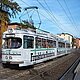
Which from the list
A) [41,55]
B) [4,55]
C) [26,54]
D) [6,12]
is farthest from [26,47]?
[6,12]

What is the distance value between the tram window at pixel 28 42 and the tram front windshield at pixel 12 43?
0.34 m

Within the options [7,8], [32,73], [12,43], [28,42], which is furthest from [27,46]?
[7,8]

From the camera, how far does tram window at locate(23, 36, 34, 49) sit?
19.5 meters

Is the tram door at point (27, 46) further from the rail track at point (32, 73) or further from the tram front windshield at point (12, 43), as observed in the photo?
the rail track at point (32, 73)

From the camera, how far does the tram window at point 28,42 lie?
1949cm

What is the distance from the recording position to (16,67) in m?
21.5

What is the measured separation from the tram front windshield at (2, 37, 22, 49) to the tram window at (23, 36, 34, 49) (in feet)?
1.12

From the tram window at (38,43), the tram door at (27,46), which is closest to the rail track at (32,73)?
the tram door at (27,46)

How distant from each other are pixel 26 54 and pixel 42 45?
15.0ft

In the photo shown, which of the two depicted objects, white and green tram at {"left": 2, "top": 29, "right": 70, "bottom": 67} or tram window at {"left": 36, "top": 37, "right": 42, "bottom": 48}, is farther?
tram window at {"left": 36, "top": 37, "right": 42, "bottom": 48}

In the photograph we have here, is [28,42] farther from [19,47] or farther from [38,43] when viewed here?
[38,43]

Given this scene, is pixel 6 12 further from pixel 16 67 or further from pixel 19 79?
A: pixel 19 79

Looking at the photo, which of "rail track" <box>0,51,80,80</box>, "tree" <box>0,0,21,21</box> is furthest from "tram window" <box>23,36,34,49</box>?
"tree" <box>0,0,21,21</box>

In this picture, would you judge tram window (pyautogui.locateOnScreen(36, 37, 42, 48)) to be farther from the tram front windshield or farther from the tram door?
the tram front windshield
